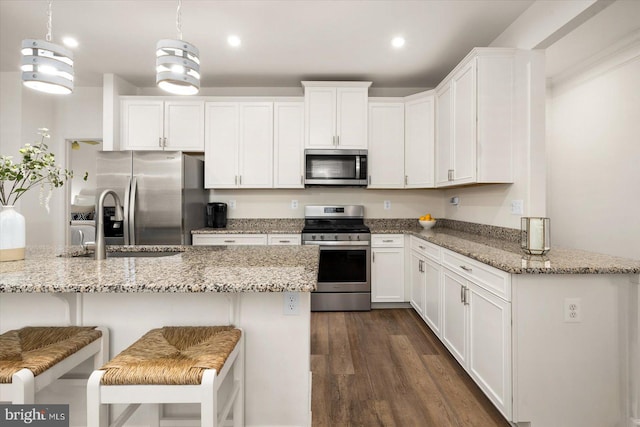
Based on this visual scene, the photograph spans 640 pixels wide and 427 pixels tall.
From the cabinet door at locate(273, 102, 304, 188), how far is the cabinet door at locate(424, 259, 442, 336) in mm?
1776

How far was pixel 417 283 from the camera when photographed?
141 inches

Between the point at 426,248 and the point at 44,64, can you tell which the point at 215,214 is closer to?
the point at 426,248

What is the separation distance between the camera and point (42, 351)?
3.95 ft

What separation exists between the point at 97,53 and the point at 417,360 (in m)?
4.21

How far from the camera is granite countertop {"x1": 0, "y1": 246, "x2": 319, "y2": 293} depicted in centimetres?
123

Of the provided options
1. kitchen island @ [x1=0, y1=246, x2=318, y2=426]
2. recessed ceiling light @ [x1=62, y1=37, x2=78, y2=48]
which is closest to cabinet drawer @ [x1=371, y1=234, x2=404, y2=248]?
kitchen island @ [x1=0, y1=246, x2=318, y2=426]

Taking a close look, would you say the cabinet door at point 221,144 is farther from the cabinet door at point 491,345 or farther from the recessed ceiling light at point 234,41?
the cabinet door at point 491,345

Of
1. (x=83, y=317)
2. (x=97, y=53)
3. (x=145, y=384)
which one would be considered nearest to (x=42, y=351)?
(x=83, y=317)

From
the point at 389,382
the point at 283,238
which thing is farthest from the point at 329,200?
the point at 389,382

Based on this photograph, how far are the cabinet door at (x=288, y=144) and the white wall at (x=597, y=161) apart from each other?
141 inches

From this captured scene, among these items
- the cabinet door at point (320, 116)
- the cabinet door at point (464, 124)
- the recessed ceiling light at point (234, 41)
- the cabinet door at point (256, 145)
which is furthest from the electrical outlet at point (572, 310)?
the recessed ceiling light at point (234, 41)

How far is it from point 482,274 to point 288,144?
268 centimetres

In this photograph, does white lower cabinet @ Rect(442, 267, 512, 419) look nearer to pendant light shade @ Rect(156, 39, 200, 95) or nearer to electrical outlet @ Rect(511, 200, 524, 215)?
electrical outlet @ Rect(511, 200, 524, 215)

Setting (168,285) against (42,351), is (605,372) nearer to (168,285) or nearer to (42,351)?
(168,285)
